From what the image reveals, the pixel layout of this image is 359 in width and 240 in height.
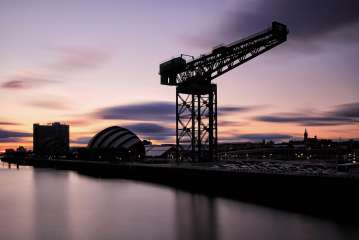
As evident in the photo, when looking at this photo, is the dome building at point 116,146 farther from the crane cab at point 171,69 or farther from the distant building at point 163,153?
the crane cab at point 171,69

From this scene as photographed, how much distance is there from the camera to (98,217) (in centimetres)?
3775

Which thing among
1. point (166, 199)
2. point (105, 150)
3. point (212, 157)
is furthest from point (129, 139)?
point (166, 199)

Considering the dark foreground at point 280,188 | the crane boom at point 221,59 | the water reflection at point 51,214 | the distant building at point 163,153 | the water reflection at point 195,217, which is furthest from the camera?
the distant building at point 163,153

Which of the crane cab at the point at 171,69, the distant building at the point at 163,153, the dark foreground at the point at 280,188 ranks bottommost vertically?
the dark foreground at the point at 280,188

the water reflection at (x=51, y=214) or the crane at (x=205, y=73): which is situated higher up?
the crane at (x=205, y=73)

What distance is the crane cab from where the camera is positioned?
210 ft

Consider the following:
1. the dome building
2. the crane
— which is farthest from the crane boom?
the dome building

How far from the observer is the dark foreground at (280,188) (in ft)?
118

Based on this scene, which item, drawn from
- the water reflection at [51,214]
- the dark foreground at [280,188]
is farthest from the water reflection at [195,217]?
the water reflection at [51,214]

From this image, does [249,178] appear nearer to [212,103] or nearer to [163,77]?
[212,103]

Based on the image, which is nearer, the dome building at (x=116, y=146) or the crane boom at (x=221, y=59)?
the crane boom at (x=221, y=59)

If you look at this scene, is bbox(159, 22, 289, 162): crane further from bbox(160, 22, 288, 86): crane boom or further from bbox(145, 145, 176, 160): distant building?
bbox(145, 145, 176, 160): distant building

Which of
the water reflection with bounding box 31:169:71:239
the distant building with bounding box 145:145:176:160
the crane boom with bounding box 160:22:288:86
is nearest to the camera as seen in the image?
the water reflection with bounding box 31:169:71:239

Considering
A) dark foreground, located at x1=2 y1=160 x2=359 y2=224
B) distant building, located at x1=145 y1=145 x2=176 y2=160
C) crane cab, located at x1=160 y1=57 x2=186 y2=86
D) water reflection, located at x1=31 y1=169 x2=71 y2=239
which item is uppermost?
crane cab, located at x1=160 y1=57 x2=186 y2=86
